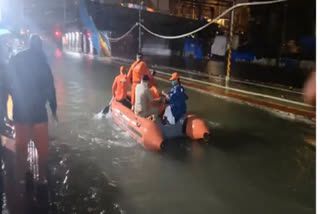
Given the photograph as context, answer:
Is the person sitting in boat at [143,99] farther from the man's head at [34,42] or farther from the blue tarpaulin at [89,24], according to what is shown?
the blue tarpaulin at [89,24]

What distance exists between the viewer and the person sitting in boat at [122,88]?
809cm

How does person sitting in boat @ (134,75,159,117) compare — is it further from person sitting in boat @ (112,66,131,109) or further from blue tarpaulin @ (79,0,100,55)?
blue tarpaulin @ (79,0,100,55)

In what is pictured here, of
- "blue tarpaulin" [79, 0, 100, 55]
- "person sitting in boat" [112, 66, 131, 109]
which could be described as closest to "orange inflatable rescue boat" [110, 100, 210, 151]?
"person sitting in boat" [112, 66, 131, 109]

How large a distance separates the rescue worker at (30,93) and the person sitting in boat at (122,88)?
3.51 metres

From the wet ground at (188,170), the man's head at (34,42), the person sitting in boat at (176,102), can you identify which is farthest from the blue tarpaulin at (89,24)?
the man's head at (34,42)

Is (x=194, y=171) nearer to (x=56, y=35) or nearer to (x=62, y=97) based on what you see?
(x=62, y=97)

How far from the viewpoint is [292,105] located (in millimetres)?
10180

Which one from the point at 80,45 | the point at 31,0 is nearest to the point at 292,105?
the point at 80,45

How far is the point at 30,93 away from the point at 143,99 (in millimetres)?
2657

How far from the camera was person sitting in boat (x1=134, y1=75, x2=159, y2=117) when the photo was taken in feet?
21.9

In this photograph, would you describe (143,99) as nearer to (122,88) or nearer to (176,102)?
(176,102)

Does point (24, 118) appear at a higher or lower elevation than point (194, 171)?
higher

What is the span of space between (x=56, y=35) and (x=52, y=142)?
118ft

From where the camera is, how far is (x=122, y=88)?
8.16 meters
